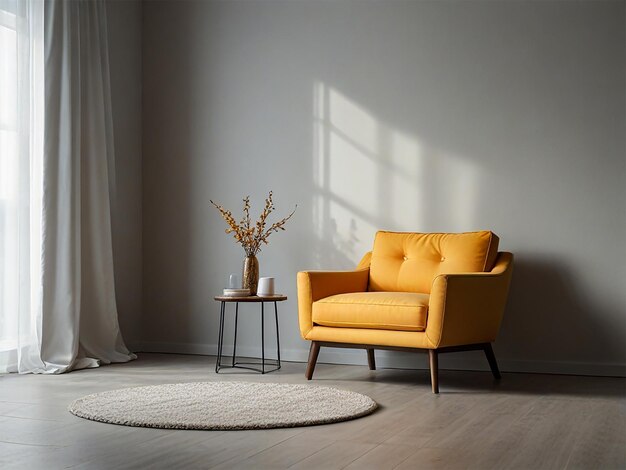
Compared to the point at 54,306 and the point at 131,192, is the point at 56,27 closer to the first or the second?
the point at 131,192

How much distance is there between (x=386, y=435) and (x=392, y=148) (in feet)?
8.09

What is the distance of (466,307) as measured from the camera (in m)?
3.86

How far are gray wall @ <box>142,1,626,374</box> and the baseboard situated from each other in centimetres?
1

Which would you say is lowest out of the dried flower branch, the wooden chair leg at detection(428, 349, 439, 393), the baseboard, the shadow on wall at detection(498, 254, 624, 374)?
the baseboard

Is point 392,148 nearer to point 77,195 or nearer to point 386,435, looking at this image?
point 77,195

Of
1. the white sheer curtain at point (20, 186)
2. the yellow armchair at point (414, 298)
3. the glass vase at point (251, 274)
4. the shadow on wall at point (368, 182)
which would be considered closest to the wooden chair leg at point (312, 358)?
the yellow armchair at point (414, 298)

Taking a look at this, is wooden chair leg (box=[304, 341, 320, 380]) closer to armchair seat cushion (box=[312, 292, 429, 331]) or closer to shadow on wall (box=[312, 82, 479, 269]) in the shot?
armchair seat cushion (box=[312, 292, 429, 331])

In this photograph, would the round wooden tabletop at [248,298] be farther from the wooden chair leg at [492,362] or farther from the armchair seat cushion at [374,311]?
the wooden chair leg at [492,362]

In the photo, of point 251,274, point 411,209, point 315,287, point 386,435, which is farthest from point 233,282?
point 386,435

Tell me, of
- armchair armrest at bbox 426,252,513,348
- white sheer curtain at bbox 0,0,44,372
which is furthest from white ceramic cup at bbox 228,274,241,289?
armchair armrest at bbox 426,252,513,348

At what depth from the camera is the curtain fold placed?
4.69m

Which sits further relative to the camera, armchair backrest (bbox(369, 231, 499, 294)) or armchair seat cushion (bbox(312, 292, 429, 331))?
armchair backrest (bbox(369, 231, 499, 294))

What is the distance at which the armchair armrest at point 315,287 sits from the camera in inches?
166

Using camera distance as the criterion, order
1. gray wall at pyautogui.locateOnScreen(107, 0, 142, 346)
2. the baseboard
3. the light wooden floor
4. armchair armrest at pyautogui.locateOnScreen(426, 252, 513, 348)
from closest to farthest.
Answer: the light wooden floor
armchair armrest at pyautogui.locateOnScreen(426, 252, 513, 348)
the baseboard
gray wall at pyautogui.locateOnScreen(107, 0, 142, 346)
